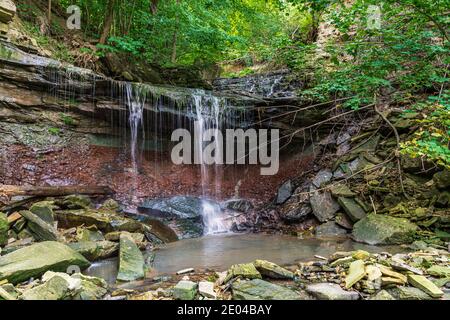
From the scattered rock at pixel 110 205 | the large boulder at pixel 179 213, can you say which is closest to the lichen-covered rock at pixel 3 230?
the scattered rock at pixel 110 205

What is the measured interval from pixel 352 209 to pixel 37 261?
19.1ft

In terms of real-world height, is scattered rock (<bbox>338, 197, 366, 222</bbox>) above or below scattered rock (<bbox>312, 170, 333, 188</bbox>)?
below

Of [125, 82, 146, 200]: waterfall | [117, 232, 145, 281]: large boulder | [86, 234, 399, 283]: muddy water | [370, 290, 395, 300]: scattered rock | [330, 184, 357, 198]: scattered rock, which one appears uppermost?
[125, 82, 146, 200]: waterfall

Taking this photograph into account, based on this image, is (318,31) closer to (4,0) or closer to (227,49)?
(227,49)

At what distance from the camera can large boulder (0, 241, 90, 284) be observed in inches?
117

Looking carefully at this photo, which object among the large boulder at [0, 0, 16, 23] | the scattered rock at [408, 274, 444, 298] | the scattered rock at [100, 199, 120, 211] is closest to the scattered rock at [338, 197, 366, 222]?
the scattered rock at [408, 274, 444, 298]

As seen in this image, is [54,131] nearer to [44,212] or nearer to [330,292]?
[44,212]

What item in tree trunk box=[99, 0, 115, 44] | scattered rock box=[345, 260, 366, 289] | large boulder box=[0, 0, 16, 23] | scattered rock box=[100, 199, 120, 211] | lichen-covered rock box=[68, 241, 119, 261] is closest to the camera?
scattered rock box=[345, 260, 366, 289]

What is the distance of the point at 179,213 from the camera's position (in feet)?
23.7

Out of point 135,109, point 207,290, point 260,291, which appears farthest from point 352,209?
point 135,109

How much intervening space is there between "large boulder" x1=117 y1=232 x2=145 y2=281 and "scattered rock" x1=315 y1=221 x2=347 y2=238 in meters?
3.90

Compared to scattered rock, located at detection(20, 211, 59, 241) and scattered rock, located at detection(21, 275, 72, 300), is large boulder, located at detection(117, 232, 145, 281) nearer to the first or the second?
scattered rock, located at detection(21, 275, 72, 300)

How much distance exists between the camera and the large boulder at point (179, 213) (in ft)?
22.3

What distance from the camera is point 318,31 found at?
12.6 m
